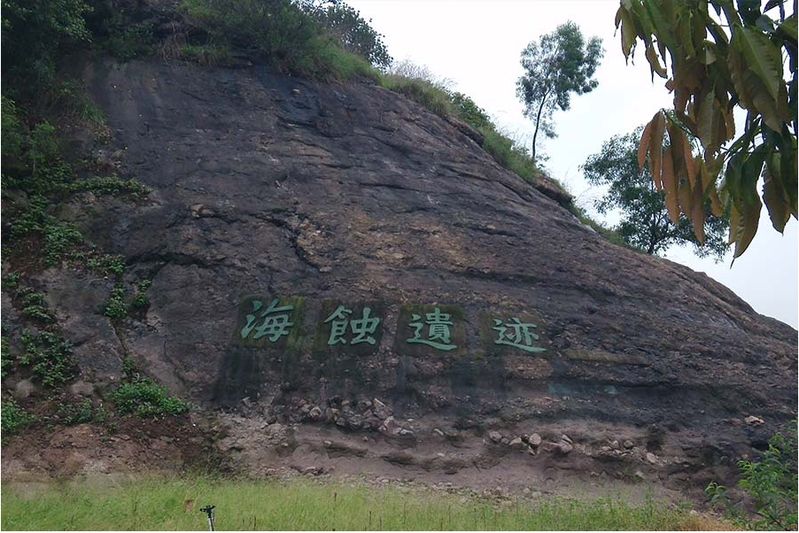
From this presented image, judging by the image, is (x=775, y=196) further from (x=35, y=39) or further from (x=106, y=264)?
(x=35, y=39)

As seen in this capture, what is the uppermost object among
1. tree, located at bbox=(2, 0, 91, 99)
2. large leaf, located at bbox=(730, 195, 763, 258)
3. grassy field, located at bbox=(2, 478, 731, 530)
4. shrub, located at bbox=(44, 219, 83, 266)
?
tree, located at bbox=(2, 0, 91, 99)

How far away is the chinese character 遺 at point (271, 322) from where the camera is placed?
8.70 m

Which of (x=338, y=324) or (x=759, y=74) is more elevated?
(x=759, y=74)

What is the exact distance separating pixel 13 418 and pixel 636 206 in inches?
485

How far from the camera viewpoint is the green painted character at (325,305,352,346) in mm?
8695

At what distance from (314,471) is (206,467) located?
0.99 m

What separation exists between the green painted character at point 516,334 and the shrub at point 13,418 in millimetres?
4704

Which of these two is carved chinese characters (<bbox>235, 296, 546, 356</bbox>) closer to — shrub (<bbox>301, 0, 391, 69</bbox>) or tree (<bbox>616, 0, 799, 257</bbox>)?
tree (<bbox>616, 0, 799, 257</bbox>)

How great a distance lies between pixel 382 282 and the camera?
940cm

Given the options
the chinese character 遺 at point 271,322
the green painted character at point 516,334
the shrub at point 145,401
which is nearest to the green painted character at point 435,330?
the green painted character at point 516,334

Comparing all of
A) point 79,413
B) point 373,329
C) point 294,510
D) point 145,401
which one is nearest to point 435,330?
point 373,329

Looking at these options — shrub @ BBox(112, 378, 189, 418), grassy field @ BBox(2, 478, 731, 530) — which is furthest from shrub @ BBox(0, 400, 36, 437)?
shrub @ BBox(112, 378, 189, 418)

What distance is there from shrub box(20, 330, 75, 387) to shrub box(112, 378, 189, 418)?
563mm

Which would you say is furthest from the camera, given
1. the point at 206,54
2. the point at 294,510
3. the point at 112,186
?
the point at 206,54
